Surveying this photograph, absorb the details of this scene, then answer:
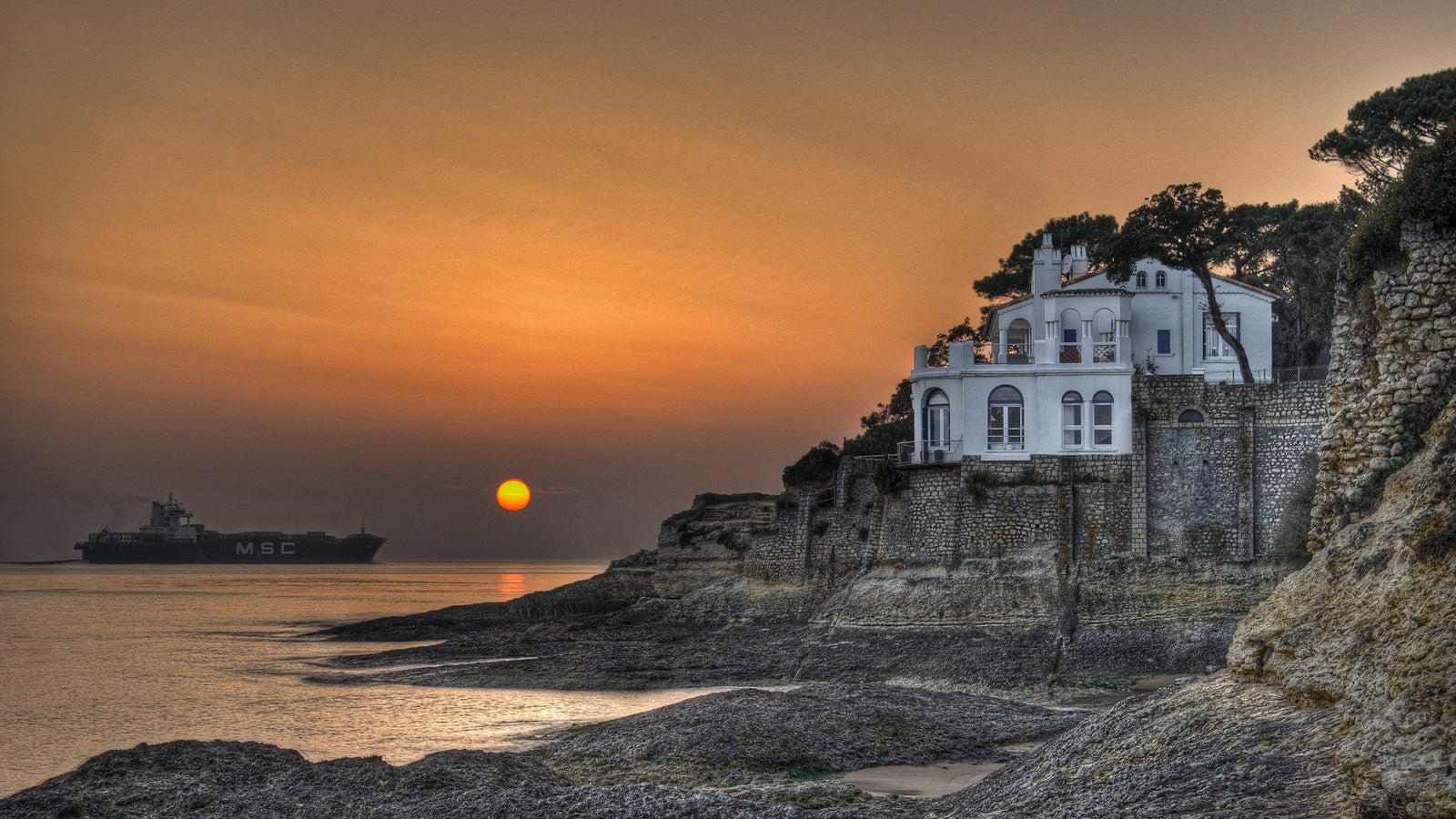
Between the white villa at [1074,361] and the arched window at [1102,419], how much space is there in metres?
0.03

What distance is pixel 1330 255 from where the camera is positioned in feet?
126

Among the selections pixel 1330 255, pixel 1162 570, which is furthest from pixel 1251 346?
pixel 1162 570

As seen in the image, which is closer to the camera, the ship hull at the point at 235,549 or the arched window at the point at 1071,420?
the arched window at the point at 1071,420

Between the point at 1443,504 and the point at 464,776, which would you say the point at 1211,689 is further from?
the point at 464,776

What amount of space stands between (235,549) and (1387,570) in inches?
7604

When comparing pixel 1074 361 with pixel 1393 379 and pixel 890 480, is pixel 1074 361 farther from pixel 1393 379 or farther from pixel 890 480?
pixel 1393 379

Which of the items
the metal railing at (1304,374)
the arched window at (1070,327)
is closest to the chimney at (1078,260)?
the arched window at (1070,327)

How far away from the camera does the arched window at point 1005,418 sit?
38.9 m

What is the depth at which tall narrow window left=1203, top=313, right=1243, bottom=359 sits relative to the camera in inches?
1663

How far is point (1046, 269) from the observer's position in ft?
141

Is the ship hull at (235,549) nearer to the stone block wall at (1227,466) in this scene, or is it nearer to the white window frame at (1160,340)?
the white window frame at (1160,340)

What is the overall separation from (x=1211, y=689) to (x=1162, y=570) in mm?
24078

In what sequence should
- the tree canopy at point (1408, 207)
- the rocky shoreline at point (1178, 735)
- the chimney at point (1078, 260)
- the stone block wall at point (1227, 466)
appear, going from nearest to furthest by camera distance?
the rocky shoreline at point (1178, 735), the tree canopy at point (1408, 207), the stone block wall at point (1227, 466), the chimney at point (1078, 260)

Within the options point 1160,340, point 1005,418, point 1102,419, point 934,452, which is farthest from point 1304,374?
point 934,452
